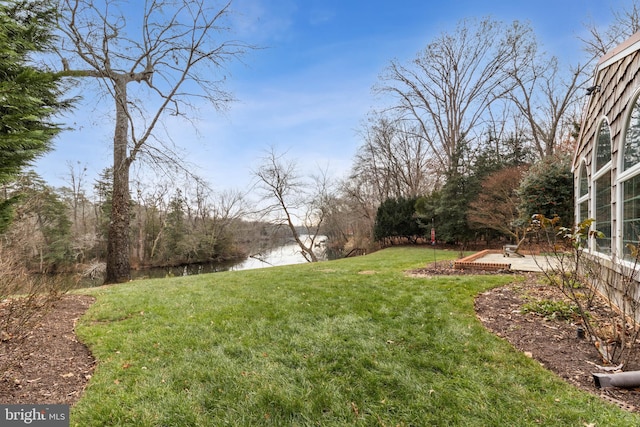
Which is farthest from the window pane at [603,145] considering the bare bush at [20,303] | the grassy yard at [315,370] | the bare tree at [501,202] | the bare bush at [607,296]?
the bare tree at [501,202]

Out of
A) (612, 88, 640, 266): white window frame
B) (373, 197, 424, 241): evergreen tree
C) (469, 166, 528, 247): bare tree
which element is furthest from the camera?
(373, 197, 424, 241): evergreen tree

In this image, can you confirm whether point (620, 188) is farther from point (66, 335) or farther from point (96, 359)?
point (66, 335)

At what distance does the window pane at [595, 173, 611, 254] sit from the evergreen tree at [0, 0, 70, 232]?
6.42m

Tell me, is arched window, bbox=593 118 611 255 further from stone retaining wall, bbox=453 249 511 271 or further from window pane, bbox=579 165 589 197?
stone retaining wall, bbox=453 249 511 271

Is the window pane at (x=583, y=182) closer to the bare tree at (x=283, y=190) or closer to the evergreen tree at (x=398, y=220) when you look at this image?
the evergreen tree at (x=398, y=220)

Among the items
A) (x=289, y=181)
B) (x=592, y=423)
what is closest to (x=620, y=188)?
(x=592, y=423)

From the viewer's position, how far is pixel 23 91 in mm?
2494

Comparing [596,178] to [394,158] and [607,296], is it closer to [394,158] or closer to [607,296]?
[607,296]

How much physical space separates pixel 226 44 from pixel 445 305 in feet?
28.0

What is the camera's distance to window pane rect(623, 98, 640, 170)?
3.25 meters

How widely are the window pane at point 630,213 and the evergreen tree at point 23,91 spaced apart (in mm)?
Result: 5556

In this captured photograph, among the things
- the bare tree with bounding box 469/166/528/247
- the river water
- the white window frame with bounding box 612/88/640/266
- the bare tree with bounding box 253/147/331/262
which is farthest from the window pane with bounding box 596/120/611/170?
the river water

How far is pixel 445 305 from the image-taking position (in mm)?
4242

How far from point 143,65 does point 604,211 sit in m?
10.8
